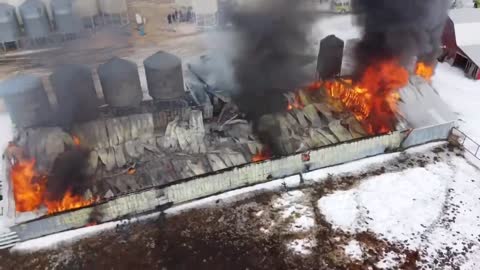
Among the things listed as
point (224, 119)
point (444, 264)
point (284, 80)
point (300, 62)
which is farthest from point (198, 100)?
point (444, 264)

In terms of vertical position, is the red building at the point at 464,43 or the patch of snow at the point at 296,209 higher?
the red building at the point at 464,43

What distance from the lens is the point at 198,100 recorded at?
19.9 m

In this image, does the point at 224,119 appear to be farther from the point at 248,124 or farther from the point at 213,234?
the point at 213,234

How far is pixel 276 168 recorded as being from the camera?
656 inches

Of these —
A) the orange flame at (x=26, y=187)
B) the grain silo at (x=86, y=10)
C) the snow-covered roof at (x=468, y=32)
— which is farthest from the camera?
the grain silo at (x=86, y=10)

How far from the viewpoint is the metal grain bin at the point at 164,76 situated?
19.2 m

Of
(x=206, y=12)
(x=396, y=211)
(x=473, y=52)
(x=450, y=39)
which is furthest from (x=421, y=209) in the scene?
(x=206, y=12)

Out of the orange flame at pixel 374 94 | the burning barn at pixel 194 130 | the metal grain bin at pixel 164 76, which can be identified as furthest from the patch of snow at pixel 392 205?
the metal grain bin at pixel 164 76

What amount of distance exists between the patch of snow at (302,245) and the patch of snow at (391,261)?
2.19 m

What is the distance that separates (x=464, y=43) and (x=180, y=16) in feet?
63.5

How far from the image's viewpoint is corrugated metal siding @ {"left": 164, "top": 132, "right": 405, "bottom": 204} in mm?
15688

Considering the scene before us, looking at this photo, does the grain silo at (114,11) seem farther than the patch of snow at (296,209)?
Yes

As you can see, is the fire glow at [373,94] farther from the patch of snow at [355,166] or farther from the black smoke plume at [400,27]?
the patch of snow at [355,166]

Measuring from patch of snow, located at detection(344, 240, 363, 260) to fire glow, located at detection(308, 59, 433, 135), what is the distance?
661 cm
